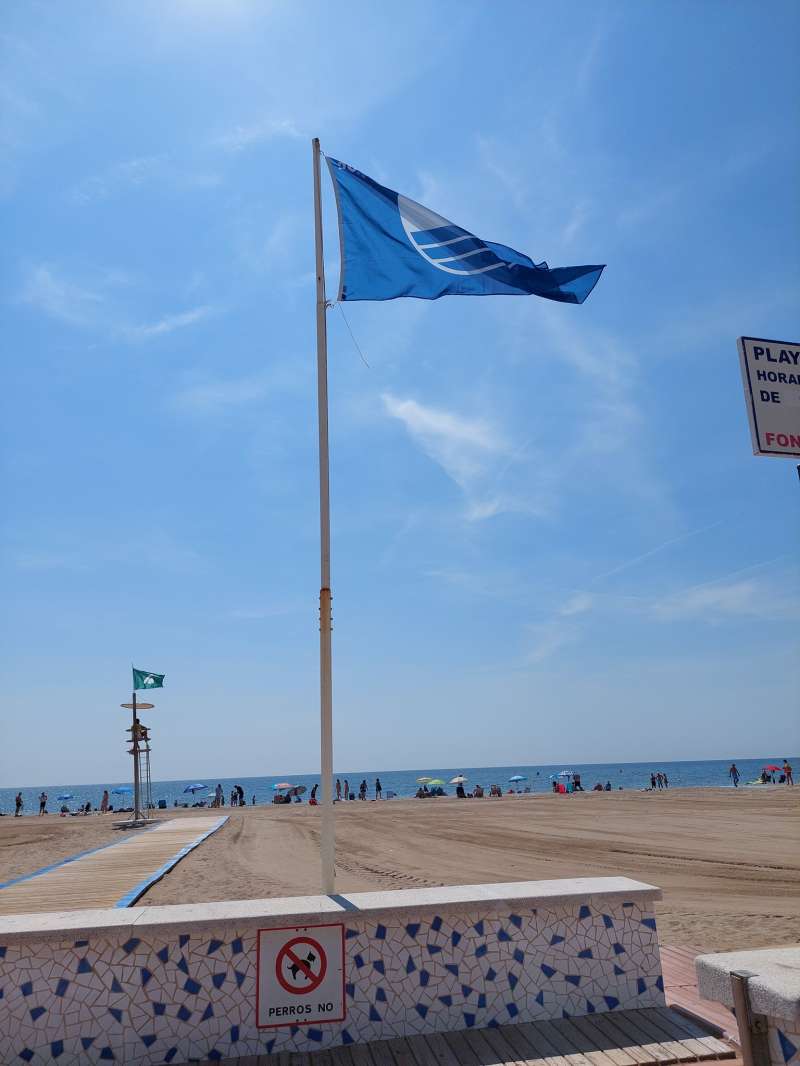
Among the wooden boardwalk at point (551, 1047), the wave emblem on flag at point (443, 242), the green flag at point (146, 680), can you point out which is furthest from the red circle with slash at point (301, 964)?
the green flag at point (146, 680)

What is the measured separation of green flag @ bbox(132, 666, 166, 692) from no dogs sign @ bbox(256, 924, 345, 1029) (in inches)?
1017

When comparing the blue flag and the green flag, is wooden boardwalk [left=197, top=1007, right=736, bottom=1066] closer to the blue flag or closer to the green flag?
the blue flag

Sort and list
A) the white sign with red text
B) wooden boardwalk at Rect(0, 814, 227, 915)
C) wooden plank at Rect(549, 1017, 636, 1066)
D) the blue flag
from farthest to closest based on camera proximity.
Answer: wooden boardwalk at Rect(0, 814, 227, 915)
the blue flag
the white sign with red text
wooden plank at Rect(549, 1017, 636, 1066)

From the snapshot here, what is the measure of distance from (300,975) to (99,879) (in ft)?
34.7

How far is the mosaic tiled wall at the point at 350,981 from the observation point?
502cm

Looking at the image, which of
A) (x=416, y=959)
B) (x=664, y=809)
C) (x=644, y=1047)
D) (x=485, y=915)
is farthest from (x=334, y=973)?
(x=664, y=809)

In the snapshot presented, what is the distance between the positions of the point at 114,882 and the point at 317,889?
3.78 meters

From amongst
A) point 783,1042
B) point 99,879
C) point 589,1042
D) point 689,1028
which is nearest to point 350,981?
point 589,1042

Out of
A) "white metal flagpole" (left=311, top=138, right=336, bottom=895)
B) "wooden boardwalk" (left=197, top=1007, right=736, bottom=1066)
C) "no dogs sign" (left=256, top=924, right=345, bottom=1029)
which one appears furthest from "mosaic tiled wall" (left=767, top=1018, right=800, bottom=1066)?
"white metal flagpole" (left=311, top=138, right=336, bottom=895)

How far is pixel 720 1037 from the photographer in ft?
16.9

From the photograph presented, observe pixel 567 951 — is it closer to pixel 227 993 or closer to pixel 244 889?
pixel 227 993

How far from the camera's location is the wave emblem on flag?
8.05 meters

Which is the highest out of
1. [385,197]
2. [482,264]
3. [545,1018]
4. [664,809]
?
[385,197]

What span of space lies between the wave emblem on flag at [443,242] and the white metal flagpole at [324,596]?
41.2 inches
